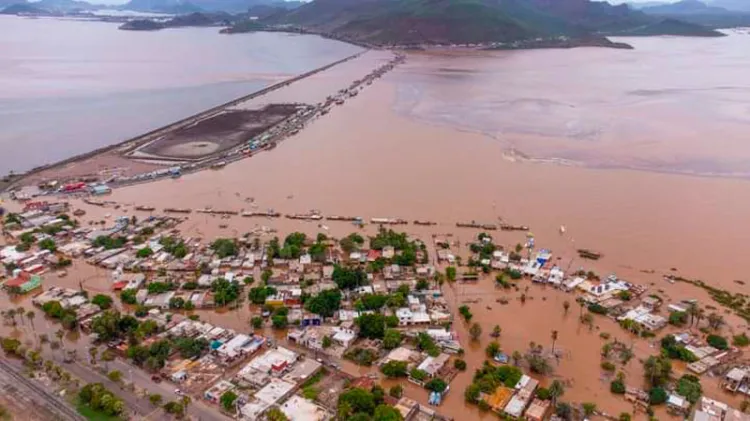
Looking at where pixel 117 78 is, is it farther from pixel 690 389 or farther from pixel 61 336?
pixel 690 389

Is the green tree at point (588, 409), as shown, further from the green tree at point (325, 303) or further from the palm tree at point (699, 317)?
the green tree at point (325, 303)

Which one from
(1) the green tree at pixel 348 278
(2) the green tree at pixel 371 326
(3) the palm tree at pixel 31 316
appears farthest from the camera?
(1) the green tree at pixel 348 278

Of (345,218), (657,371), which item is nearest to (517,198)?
(345,218)

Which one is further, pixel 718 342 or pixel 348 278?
pixel 348 278

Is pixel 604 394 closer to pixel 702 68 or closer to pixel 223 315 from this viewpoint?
pixel 223 315

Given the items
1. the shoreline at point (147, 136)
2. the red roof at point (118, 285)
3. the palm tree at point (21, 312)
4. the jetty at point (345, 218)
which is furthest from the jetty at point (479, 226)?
the shoreline at point (147, 136)

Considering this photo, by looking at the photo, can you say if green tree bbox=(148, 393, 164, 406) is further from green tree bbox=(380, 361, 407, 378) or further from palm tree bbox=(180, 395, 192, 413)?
green tree bbox=(380, 361, 407, 378)

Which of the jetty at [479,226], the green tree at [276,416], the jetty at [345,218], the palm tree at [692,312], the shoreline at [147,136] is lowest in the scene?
the green tree at [276,416]

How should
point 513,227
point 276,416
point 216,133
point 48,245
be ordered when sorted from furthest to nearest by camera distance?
point 216,133, point 513,227, point 48,245, point 276,416
